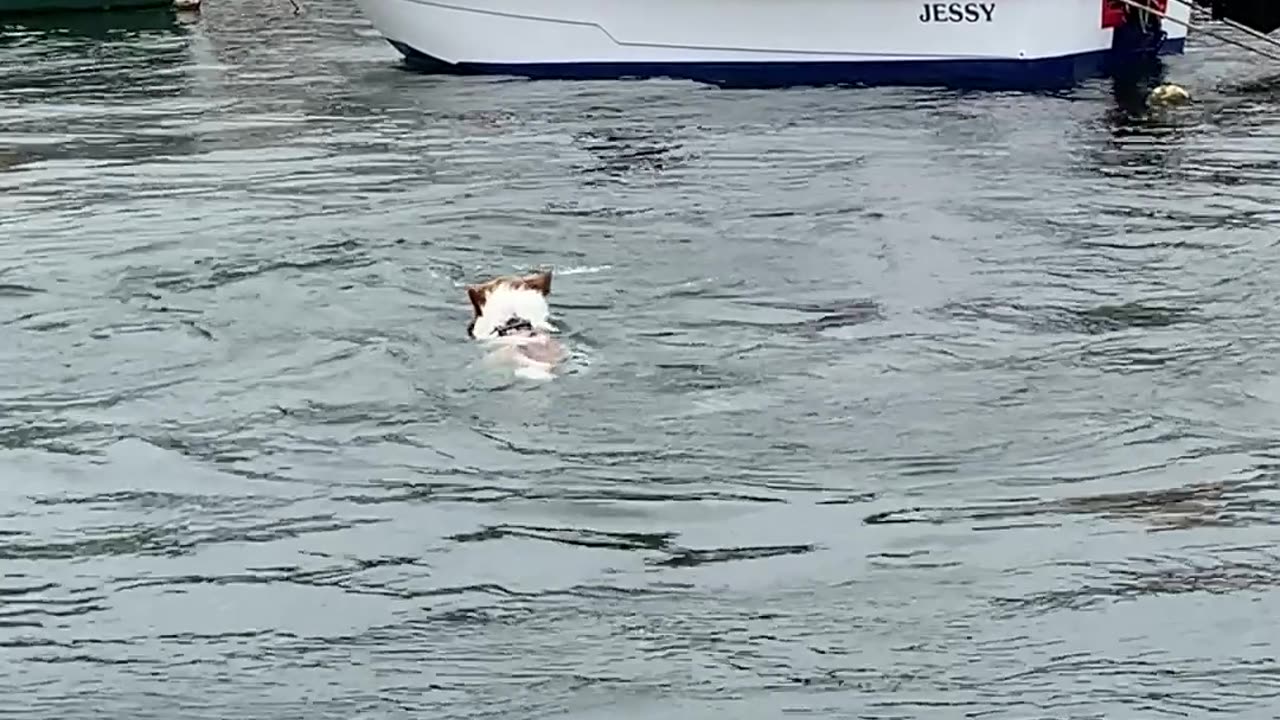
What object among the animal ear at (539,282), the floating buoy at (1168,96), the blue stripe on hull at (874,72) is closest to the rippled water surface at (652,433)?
the animal ear at (539,282)

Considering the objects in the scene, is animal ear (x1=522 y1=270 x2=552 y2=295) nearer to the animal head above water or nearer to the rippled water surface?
the animal head above water

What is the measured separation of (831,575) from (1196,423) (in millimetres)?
2182

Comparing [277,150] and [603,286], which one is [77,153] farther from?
[603,286]

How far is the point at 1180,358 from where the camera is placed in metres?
8.70

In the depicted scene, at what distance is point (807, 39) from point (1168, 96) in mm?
3033

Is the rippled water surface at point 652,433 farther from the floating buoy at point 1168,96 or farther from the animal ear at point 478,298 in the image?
the floating buoy at point 1168,96

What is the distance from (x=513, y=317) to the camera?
9.09m

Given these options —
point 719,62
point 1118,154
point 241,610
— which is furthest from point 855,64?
point 241,610

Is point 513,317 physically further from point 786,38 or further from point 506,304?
point 786,38

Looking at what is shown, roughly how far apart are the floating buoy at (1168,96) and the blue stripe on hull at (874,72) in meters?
0.97

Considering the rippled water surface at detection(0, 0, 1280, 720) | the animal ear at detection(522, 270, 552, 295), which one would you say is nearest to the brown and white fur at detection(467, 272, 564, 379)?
the animal ear at detection(522, 270, 552, 295)

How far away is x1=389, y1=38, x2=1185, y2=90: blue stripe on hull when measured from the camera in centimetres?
1700

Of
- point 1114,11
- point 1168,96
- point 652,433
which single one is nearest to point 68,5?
point 1114,11

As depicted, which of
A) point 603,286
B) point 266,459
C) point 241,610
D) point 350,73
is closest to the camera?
point 241,610
